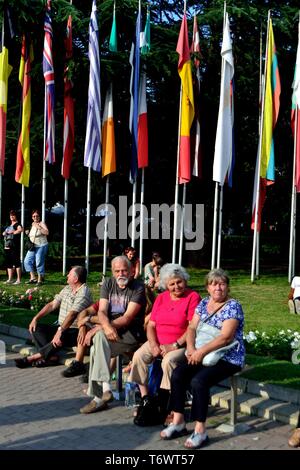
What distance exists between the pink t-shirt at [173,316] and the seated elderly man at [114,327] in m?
0.50

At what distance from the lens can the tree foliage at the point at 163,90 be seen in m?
18.0

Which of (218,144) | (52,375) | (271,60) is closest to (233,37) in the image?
(271,60)

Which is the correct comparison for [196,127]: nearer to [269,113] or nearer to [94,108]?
[269,113]

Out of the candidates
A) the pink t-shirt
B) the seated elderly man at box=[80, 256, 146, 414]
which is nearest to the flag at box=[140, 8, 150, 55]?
the seated elderly man at box=[80, 256, 146, 414]

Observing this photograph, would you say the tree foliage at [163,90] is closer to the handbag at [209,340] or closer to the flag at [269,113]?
the flag at [269,113]

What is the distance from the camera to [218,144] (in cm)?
1574

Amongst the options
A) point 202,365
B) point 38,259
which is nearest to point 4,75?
point 38,259

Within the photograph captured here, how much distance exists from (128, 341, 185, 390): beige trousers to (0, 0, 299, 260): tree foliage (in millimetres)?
12097

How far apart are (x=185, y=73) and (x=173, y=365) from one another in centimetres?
1145

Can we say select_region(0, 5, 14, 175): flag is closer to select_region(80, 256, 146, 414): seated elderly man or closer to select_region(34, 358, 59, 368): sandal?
select_region(34, 358, 59, 368): sandal

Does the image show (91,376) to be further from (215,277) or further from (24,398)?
(215,277)

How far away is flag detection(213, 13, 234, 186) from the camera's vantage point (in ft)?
51.6

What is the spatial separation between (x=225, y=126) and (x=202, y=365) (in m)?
10.9

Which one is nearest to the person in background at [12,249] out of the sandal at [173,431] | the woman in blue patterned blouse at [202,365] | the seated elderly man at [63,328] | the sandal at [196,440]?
the seated elderly man at [63,328]
